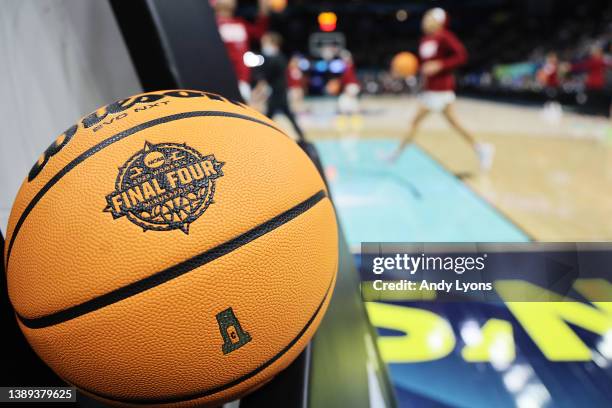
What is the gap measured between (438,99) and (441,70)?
0.26 m

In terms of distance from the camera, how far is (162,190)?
629 millimetres

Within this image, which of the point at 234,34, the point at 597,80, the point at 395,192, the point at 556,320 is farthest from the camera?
→ the point at 597,80

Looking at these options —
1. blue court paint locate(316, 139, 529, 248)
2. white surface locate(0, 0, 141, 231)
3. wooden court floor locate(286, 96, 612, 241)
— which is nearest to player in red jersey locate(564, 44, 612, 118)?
wooden court floor locate(286, 96, 612, 241)

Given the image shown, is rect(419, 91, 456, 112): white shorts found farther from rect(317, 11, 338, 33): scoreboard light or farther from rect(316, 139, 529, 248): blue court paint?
rect(317, 11, 338, 33): scoreboard light

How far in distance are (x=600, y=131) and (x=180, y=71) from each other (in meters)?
7.69

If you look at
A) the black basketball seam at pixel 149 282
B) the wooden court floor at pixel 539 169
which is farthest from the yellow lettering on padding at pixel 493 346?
the wooden court floor at pixel 539 169

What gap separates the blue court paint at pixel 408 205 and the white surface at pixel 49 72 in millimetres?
1362

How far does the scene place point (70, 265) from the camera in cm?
63

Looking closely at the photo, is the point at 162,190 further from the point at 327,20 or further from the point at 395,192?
the point at 327,20

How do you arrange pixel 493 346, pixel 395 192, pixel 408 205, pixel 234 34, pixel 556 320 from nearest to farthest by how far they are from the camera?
pixel 493 346, pixel 556 320, pixel 408 205, pixel 395 192, pixel 234 34

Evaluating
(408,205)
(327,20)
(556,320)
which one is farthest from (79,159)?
(327,20)

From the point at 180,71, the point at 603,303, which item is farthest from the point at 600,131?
the point at 180,71

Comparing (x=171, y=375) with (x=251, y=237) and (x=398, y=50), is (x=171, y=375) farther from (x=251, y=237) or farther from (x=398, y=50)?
(x=398, y=50)

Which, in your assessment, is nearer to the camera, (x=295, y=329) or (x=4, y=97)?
(x=295, y=329)
